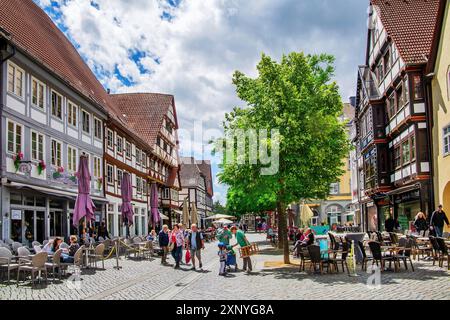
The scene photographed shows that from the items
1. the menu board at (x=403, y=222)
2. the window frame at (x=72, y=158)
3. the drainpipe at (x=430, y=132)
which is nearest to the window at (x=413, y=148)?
the drainpipe at (x=430, y=132)

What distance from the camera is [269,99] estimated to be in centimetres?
1939

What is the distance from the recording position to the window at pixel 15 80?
21.4 meters

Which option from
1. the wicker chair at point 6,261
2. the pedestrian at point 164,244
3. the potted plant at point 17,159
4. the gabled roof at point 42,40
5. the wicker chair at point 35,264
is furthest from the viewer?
the gabled roof at point 42,40

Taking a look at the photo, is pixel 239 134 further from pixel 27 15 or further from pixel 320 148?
pixel 27 15

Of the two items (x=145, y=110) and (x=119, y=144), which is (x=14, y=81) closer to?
(x=119, y=144)

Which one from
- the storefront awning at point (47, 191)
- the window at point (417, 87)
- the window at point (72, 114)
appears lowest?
the storefront awning at point (47, 191)

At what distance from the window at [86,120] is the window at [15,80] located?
27.8ft

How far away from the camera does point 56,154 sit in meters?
26.3

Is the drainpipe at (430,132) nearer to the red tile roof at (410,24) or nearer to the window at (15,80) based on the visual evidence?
the red tile roof at (410,24)

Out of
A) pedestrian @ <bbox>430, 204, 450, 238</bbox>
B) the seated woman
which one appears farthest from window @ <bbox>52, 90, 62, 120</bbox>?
pedestrian @ <bbox>430, 204, 450, 238</bbox>

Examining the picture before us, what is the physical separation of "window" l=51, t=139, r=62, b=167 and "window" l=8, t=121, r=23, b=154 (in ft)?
12.4

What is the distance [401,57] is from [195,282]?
791 inches

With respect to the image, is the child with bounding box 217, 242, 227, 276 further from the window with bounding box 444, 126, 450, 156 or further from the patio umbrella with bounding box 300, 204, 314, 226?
the patio umbrella with bounding box 300, 204, 314, 226

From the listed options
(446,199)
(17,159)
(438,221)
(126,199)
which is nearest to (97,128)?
(126,199)
